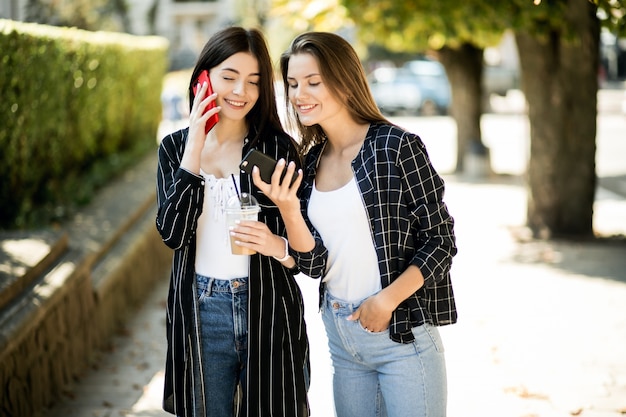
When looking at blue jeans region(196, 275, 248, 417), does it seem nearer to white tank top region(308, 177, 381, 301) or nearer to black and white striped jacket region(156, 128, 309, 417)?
black and white striped jacket region(156, 128, 309, 417)

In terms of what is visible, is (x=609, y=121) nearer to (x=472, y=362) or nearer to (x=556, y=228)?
(x=556, y=228)

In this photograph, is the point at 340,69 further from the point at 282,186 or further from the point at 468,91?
the point at 468,91

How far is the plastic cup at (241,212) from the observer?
112 inches

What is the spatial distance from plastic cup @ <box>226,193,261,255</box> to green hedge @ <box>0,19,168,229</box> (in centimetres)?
424

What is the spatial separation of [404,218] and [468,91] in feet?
42.2

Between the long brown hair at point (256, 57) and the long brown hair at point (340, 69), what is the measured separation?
115 millimetres

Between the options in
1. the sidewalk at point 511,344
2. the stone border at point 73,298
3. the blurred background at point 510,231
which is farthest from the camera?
the blurred background at point 510,231

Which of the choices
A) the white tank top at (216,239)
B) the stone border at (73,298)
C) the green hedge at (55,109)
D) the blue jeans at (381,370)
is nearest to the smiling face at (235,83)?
the white tank top at (216,239)

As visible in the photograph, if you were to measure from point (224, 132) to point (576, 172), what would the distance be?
703 cm

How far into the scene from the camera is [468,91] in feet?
50.2

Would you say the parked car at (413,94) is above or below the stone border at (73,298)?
above

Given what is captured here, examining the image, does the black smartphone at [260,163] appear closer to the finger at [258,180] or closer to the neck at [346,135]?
the finger at [258,180]

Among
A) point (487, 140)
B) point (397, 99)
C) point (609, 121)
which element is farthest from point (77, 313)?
point (397, 99)

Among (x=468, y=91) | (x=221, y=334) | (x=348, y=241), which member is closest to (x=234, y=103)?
(x=348, y=241)
